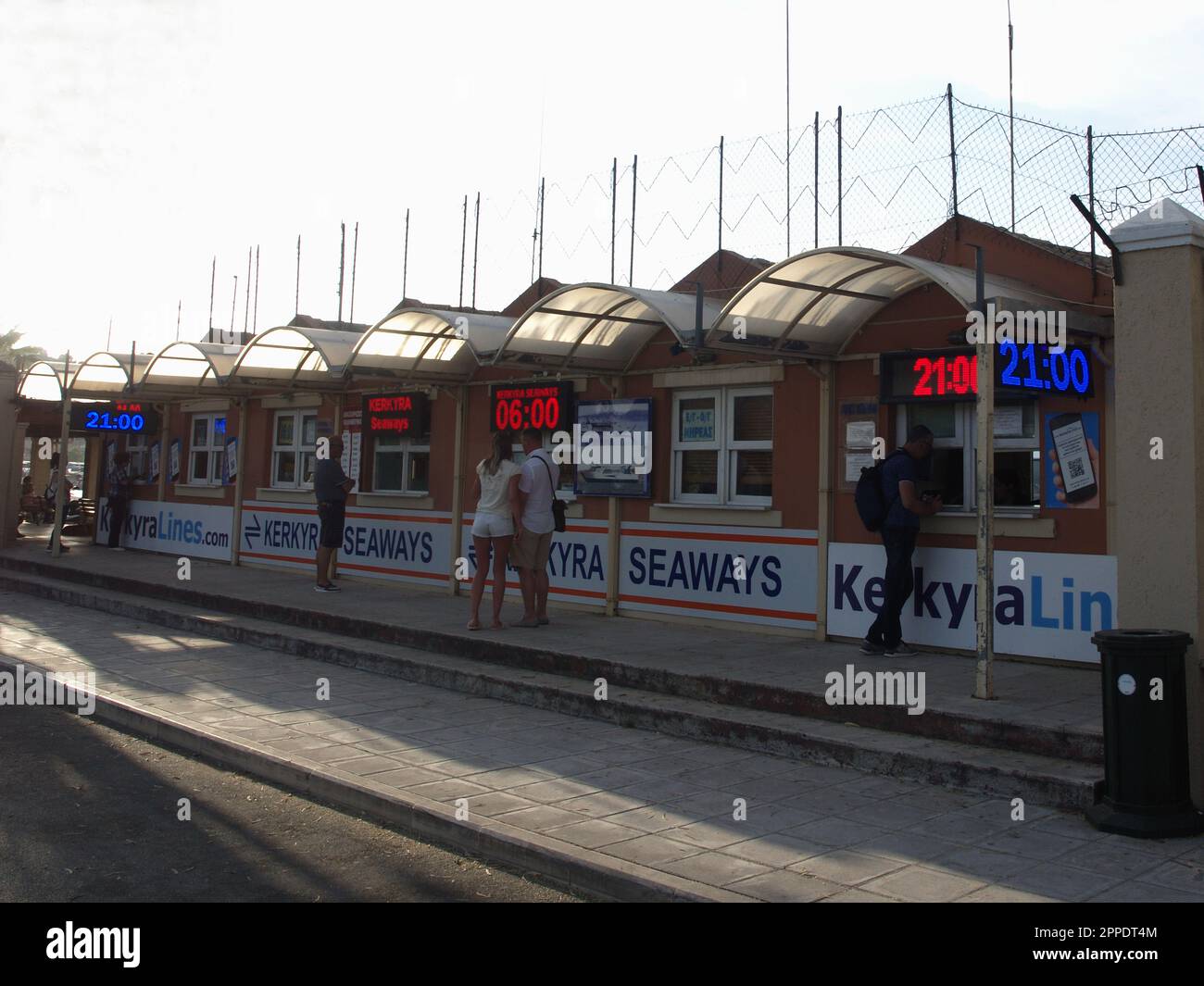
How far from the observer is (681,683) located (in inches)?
340

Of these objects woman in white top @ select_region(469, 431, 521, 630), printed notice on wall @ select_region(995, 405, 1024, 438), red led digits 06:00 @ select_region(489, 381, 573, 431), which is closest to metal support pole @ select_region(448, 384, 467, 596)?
red led digits 06:00 @ select_region(489, 381, 573, 431)

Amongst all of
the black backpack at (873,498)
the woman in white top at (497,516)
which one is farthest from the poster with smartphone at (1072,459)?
the woman in white top at (497,516)

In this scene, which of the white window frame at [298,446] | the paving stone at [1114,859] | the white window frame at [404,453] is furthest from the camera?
the white window frame at [298,446]

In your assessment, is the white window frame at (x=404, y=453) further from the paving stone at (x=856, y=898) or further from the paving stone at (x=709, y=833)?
the paving stone at (x=856, y=898)

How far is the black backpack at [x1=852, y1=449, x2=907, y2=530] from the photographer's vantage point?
9.30 metres

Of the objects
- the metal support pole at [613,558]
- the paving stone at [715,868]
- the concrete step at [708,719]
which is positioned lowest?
the paving stone at [715,868]

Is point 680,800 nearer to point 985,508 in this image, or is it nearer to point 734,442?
point 985,508

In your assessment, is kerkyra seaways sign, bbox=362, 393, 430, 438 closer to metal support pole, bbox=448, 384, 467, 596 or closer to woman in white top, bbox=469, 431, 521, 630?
metal support pole, bbox=448, 384, 467, 596

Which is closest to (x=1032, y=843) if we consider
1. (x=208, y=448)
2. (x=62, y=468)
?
(x=208, y=448)

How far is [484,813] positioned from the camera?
19.6ft

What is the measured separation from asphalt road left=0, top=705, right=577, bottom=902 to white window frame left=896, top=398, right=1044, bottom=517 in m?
5.75

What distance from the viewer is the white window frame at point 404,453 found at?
1517cm

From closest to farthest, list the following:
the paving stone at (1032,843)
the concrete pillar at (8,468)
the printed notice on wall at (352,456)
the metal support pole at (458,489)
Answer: the paving stone at (1032,843)
the metal support pole at (458,489)
the printed notice on wall at (352,456)
the concrete pillar at (8,468)

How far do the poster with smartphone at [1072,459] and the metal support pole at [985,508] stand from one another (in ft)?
6.22
